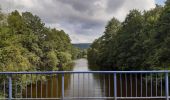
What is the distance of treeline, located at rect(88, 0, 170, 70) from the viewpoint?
122 ft

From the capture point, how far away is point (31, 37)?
5100cm

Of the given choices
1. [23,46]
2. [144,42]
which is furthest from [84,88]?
[23,46]

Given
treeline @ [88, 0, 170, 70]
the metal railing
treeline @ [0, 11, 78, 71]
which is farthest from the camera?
treeline @ [88, 0, 170, 70]

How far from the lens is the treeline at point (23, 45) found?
33528mm

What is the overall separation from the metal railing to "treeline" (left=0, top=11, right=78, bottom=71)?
248cm

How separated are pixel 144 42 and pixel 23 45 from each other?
16.0 meters

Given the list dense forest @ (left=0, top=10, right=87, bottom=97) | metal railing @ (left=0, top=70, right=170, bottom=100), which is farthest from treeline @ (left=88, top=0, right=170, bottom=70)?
dense forest @ (left=0, top=10, right=87, bottom=97)

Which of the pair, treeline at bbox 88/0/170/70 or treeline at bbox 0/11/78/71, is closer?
treeline at bbox 0/11/78/71

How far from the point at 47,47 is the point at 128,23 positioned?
14.2 metres

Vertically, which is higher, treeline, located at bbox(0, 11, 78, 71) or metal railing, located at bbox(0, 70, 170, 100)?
treeline, located at bbox(0, 11, 78, 71)

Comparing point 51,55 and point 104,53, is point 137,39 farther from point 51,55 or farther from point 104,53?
point 104,53

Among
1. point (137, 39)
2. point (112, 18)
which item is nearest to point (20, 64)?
point (137, 39)

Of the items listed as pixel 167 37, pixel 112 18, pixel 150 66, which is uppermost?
pixel 112 18

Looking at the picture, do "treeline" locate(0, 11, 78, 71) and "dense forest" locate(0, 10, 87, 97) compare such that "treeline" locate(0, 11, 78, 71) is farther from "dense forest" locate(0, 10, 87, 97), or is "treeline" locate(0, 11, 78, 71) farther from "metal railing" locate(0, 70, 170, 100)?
"metal railing" locate(0, 70, 170, 100)
